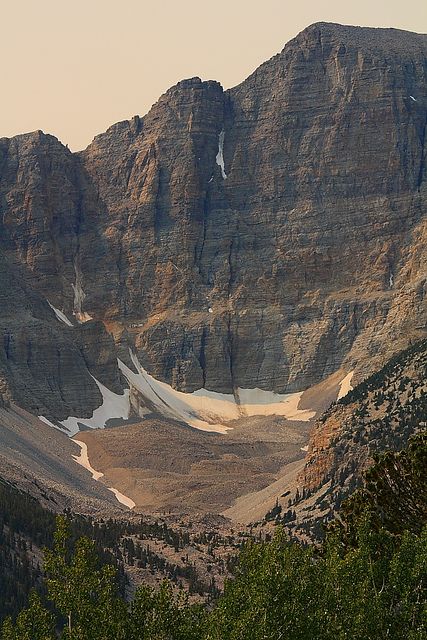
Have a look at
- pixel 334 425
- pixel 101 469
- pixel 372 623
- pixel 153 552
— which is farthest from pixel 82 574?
pixel 101 469

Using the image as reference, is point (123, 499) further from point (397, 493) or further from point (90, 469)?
point (397, 493)

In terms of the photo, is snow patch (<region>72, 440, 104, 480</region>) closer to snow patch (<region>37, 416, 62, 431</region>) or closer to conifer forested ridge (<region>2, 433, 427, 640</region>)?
snow patch (<region>37, 416, 62, 431</region>)

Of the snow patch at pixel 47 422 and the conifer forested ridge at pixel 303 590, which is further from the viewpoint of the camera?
the snow patch at pixel 47 422

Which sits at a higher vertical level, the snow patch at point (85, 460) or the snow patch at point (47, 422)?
the snow patch at point (47, 422)

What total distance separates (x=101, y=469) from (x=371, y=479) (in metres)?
126

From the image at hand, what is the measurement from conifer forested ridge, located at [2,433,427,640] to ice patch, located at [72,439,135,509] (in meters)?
107

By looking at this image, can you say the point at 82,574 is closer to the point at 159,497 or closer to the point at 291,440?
the point at 159,497

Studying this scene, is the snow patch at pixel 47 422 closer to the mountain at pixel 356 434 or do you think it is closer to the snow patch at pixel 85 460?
the snow patch at pixel 85 460

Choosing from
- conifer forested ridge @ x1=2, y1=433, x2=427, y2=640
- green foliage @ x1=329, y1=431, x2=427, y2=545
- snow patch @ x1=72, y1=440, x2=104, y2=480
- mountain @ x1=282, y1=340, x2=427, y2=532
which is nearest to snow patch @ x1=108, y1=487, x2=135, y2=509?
snow patch @ x1=72, y1=440, x2=104, y2=480

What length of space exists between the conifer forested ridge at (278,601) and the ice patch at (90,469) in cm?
10665

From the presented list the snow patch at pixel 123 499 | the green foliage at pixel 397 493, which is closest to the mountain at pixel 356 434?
the snow patch at pixel 123 499

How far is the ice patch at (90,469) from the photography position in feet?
477

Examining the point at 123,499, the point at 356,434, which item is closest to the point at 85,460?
the point at 123,499

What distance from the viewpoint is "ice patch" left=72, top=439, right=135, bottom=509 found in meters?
145
